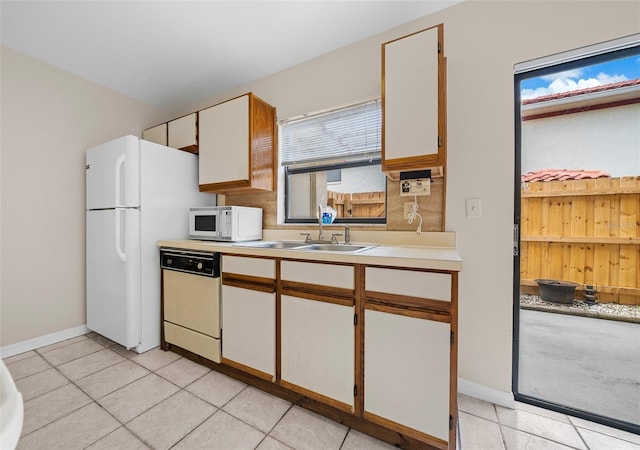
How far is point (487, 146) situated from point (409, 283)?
1092 millimetres

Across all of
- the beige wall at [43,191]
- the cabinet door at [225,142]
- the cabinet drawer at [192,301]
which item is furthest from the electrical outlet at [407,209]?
the beige wall at [43,191]

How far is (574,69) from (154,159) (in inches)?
122

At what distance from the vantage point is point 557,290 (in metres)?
2.10

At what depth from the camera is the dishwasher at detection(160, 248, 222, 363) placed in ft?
6.23

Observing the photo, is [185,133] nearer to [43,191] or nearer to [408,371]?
[43,191]

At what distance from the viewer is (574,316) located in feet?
7.13

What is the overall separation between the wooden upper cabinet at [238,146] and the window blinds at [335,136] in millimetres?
198

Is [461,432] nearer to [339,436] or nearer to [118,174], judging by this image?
[339,436]

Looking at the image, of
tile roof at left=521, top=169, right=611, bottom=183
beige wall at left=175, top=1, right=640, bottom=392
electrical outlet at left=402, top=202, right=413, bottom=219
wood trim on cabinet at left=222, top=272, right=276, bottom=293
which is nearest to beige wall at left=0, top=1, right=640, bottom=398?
beige wall at left=175, top=1, right=640, bottom=392

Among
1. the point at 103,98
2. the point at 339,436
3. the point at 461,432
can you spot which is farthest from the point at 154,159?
the point at 461,432

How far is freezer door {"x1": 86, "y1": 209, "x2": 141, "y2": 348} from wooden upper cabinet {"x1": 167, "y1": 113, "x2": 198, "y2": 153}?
874 mm

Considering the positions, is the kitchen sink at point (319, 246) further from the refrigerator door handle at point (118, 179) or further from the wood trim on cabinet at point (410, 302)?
the refrigerator door handle at point (118, 179)

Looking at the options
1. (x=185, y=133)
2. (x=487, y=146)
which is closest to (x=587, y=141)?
(x=487, y=146)

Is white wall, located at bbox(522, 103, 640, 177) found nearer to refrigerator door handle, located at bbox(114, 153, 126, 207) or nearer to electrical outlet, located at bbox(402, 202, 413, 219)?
electrical outlet, located at bbox(402, 202, 413, 219)
